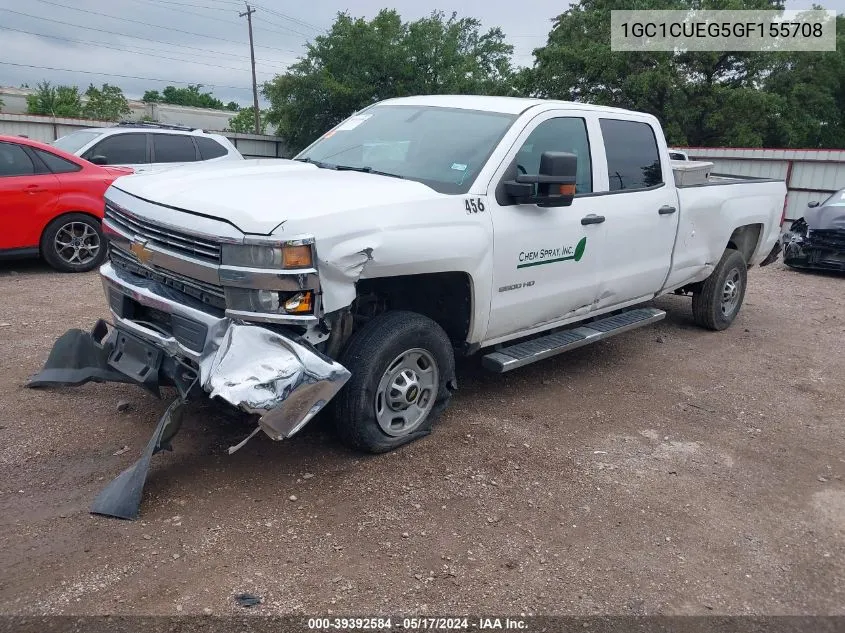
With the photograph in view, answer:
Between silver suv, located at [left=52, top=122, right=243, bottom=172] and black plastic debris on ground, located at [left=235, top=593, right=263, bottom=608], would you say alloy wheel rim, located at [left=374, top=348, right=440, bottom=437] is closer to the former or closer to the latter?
black plastic debris on ground, located at [left=235, top=593, right=263, bottom=608]

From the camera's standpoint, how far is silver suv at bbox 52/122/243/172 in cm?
997

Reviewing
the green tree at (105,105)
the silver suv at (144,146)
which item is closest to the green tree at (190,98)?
the green tree at (105,105)

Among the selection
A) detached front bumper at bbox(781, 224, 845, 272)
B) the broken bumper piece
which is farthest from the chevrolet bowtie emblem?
detached front bumper at bbox(781, 224, 845, 272)

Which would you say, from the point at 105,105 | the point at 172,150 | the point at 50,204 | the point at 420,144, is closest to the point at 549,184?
the point at 420,144

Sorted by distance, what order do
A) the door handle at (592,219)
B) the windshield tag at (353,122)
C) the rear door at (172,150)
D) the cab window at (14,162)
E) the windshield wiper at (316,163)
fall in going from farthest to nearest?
the rear door at (172,150) → the cab window at (14,162) → the windshield tag at (353,122) → the door handle at (592,219) → the windshield wiper at (316,163)

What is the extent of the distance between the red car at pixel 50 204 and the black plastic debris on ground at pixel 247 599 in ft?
21.3

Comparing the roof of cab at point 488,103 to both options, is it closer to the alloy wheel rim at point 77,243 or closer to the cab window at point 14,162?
the alloy wheel rim at point 77,243

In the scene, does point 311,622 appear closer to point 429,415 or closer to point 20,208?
point 429,415

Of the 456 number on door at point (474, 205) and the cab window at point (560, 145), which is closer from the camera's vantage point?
the 456 number on door at point (474, 205)

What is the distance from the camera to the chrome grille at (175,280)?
369 centimetres

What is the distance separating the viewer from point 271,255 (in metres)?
3.46

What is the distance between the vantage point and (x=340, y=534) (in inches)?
136

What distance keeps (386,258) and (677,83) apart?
2763 cm

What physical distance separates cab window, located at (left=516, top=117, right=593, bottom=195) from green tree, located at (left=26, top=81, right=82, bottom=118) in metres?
31.4
